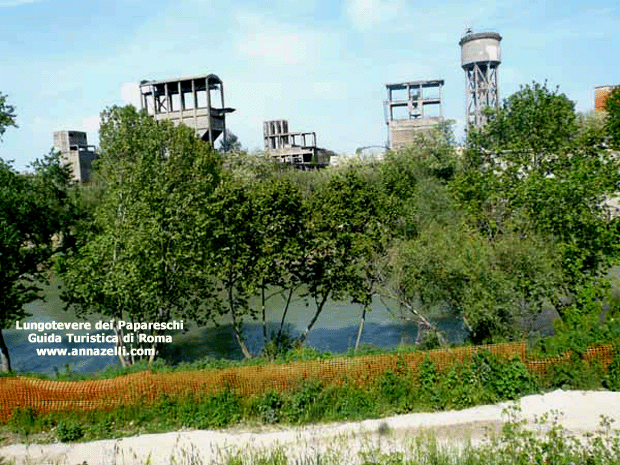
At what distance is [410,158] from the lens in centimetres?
4822

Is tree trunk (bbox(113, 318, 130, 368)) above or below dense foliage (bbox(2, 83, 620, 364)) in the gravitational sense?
below

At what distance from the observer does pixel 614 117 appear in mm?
21391

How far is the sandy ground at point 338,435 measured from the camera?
36.6ft

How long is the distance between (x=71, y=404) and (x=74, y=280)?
18.3 ft

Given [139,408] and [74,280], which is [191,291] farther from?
[139,408]

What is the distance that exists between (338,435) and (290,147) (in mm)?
74118

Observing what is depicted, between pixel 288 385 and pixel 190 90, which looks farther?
pixel 190 90

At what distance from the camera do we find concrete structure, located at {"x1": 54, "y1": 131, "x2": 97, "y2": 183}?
69.3 m

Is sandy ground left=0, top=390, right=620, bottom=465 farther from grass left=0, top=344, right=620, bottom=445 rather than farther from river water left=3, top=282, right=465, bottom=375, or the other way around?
river water left=3, top=282, right=465, bottom=375

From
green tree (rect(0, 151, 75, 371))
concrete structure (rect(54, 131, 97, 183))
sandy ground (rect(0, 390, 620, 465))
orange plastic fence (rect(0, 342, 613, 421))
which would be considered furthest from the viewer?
concrete structure (rect(54, 131, 97, 183))

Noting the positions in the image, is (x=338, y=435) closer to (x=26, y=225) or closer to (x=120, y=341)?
(x=120, y=341)

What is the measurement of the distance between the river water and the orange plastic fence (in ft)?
18.1

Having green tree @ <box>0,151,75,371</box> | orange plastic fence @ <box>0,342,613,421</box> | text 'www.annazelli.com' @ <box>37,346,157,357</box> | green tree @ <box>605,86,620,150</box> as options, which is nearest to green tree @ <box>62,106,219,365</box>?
green tree @ <box>0,151,75,371</box>

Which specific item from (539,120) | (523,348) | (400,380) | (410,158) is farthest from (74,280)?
(410,158)
